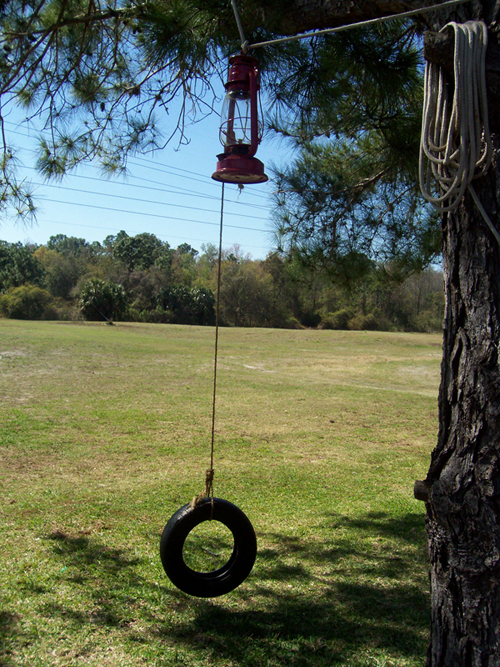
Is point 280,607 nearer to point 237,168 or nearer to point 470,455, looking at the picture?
point 470,455

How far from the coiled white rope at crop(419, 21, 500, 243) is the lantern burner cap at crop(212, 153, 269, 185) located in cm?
66

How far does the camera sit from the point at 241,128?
2.34 m

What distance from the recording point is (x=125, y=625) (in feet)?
8.30

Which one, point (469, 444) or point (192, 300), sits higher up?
point (192, 300)

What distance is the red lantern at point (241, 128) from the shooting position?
2.16 metres

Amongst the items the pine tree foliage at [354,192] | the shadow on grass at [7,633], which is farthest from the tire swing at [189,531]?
the pine tree foliage at [354,192]

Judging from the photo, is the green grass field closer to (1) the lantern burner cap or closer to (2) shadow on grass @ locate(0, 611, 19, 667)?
(2) shadow on grass @ locate(0, 611, 19, 667)

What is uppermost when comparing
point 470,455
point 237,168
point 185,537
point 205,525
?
point 237,168

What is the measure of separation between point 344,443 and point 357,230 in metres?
2.91

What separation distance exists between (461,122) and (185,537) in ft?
6.50

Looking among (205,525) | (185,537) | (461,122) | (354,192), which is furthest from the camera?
(354,192)

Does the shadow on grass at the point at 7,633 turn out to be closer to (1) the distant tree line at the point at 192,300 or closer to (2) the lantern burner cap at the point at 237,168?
(2) the lantern burner cap at the point at 237,168

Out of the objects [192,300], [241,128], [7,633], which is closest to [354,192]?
[241,128]

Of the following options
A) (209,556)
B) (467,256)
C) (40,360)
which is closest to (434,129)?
(467,256)
